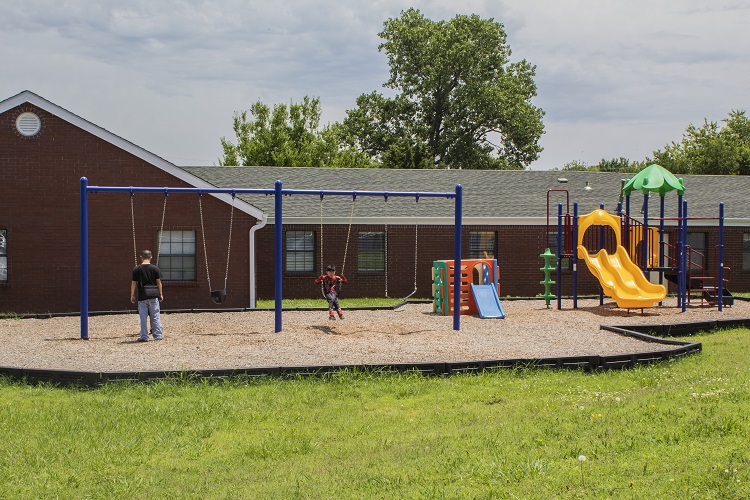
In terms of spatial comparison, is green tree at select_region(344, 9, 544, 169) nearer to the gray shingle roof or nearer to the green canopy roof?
→ the gray shingle roof

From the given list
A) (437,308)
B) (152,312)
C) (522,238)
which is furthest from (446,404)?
(522,238)

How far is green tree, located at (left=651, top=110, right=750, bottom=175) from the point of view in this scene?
6606 cm

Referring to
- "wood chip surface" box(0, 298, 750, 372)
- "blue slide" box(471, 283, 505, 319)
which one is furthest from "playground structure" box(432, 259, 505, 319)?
"wood chip surface" box(0, 298, 750, 372)

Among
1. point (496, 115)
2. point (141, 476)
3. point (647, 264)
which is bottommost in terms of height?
point (141, 476)

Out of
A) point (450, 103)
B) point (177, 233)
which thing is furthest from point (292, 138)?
point (177, 233)

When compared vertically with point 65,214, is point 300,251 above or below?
below

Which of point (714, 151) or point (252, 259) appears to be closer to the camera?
point (252, 259)

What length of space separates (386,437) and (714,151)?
64684mm

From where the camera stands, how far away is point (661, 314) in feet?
68.7

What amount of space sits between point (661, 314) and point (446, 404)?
1234 cm

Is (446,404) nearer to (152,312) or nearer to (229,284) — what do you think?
(152,312)

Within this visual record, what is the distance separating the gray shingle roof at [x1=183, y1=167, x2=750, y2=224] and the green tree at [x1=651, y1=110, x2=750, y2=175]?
32.4 m

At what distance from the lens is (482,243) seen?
2847 centimetres

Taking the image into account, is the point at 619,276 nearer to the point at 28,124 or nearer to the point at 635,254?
the point at 635,254
